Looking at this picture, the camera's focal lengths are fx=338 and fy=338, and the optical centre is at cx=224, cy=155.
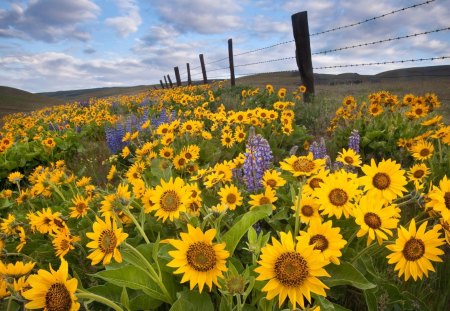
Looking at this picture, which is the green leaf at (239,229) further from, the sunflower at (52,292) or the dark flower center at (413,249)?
the sunflower at (52,292)

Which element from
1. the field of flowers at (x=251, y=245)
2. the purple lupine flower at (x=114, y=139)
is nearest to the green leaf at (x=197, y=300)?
the field of flowers at (x=251, y=245)

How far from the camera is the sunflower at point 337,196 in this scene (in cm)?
158

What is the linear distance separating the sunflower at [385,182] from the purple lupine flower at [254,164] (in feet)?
2.70

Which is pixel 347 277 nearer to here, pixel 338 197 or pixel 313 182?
pixel 338 197

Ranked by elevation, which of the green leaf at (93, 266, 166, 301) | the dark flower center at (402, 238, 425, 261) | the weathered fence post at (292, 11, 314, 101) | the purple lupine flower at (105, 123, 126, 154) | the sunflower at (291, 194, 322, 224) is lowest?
the purple lupine flower at (105, 123, 126, 154)

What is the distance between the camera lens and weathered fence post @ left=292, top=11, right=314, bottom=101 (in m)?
7.90

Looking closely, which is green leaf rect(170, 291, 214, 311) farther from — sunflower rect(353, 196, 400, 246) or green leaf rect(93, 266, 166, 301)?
sunflower rect(353, 196, 400, 246)

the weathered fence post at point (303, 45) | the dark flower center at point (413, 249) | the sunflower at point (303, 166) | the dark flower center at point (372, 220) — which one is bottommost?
the dark flower center at point (413, 249)

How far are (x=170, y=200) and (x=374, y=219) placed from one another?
95cm

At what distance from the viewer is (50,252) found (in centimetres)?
223

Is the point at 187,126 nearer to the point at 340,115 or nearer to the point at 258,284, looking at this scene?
the point at 340,115

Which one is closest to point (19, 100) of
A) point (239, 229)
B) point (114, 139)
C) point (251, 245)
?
point (114, 139)

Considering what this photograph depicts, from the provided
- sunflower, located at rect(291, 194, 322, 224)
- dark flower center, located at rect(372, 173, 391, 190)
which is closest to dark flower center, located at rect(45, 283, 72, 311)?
sunflower, located at rect(291, 194, 322, 224)

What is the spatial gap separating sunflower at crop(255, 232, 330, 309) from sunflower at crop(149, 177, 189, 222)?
1.99 ft
